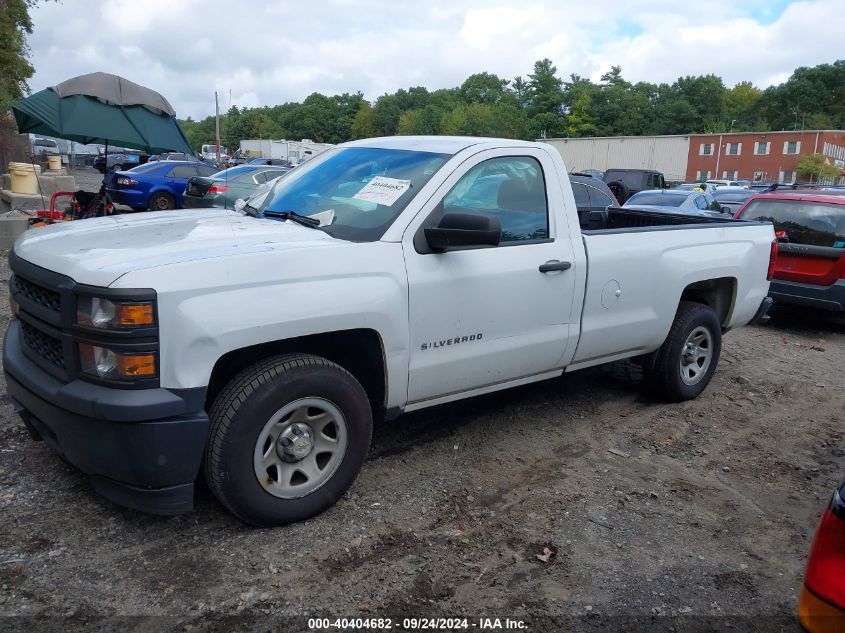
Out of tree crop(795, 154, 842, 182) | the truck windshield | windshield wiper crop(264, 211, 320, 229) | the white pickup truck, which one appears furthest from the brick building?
windshield wiper crop(264, 211, 320, 229)

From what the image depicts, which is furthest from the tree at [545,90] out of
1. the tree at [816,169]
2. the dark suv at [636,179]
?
the dark suv at [636,179]

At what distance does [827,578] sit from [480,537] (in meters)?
1.70

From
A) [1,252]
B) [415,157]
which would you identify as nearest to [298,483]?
[415,157]

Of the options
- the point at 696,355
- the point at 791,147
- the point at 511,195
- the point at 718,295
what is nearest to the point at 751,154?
the point at 791,147

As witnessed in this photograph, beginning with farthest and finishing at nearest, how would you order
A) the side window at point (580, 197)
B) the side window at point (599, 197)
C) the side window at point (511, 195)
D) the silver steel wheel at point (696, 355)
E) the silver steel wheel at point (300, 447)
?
the side window at point (599, 197), the side window at point (580, 197), the silver steel wheel at point (696, 355), the side window at point (511, 195), the silver steel wheel at point (300, 447)

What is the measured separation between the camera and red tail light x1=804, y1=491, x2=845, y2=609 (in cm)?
200

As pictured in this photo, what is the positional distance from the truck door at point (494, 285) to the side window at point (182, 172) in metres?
15.9

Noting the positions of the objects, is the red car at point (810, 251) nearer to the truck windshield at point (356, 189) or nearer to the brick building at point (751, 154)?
the truck windshield at point (356, 189)

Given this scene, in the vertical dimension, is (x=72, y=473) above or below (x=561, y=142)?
below

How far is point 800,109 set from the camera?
98188 mm

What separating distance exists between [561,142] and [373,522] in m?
62.9

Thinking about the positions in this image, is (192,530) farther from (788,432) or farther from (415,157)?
(788,432)

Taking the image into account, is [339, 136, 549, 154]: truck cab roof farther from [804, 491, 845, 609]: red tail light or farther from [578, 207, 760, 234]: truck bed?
[804, 491, 845, 609]: red tail light

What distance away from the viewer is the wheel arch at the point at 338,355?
131 inches
